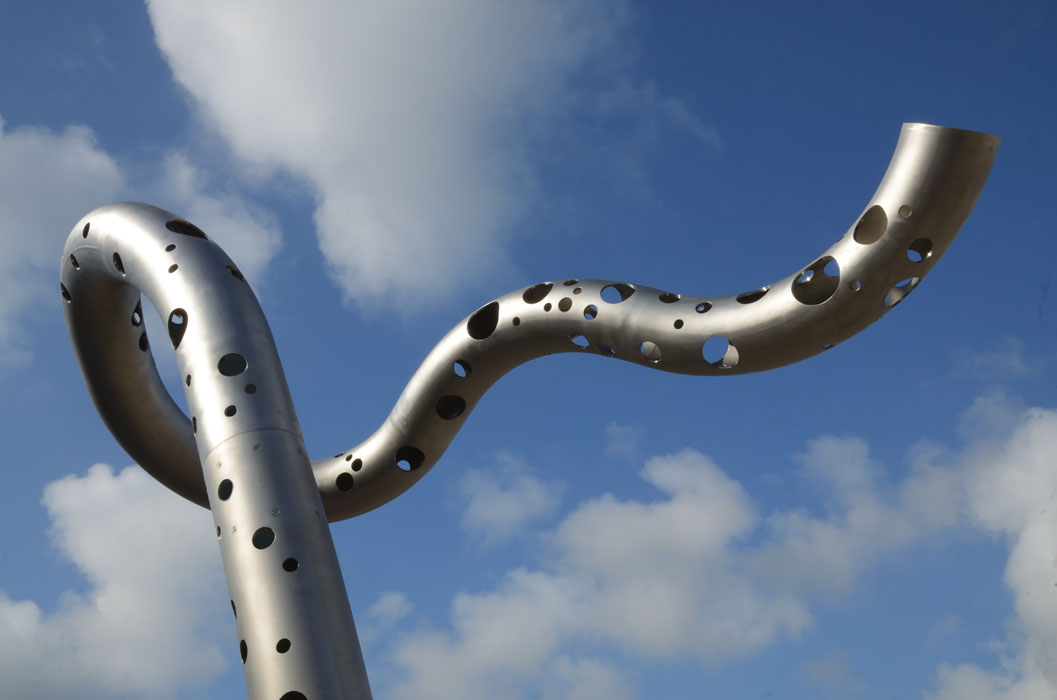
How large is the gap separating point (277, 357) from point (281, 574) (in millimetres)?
2249

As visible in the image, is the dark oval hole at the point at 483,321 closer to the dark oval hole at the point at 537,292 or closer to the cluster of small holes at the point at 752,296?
the dark oval hole at the point at 537,292

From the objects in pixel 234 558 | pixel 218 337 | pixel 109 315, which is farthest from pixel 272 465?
pixel 109 315

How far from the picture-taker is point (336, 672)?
23.3 feet

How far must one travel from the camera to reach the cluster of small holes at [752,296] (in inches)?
375

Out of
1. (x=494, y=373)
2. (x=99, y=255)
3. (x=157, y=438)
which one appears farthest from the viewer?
(x=157, y=438)

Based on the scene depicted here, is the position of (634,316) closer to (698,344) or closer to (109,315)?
(698,344)

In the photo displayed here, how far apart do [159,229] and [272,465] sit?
3426 mm

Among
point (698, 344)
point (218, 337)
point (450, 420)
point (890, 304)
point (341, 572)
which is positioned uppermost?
point (450, 420)

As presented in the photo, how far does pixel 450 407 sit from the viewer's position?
12.4 metres

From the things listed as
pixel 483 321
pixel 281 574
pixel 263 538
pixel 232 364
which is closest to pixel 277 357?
pixel 232 364

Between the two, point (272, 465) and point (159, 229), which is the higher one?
point (159, 229)

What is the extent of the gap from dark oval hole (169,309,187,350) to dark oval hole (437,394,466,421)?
12.8 ft

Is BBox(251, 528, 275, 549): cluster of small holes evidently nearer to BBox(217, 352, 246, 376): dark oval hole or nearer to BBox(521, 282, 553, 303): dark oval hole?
BBox(217, 352, 246, 376): dark oval hole

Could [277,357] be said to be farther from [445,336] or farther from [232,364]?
[445,336]
